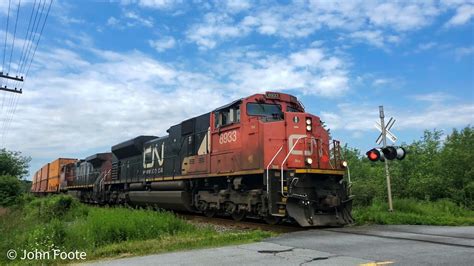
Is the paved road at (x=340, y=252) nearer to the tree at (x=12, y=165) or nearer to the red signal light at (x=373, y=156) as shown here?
the red signal light at (x=373, y=156)

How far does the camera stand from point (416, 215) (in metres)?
12.8

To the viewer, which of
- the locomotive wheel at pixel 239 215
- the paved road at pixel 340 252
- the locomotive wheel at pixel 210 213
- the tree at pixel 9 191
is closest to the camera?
the paved road at pixel 340 252

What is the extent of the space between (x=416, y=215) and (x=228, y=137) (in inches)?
246

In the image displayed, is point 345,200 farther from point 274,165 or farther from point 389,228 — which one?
point 274,165

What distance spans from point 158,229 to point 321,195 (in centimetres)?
443

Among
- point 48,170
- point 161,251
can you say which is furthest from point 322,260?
point 48,170

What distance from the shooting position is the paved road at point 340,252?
256 inches

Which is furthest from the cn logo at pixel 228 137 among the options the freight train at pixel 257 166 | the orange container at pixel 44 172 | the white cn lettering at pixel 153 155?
the orange container at pixel 44 172

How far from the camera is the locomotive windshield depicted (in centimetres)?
1270

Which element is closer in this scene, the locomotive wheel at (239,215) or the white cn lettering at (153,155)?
the locomotive wheel at (239,215)

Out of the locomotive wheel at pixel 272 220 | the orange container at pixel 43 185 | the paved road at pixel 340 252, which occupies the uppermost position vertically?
the orange container at pixel 43 185

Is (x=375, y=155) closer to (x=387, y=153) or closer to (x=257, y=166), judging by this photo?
(x=387, y=153)

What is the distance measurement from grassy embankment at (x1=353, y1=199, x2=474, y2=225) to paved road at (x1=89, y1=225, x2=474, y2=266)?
239cm

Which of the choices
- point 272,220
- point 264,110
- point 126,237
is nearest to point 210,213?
point 272,220
